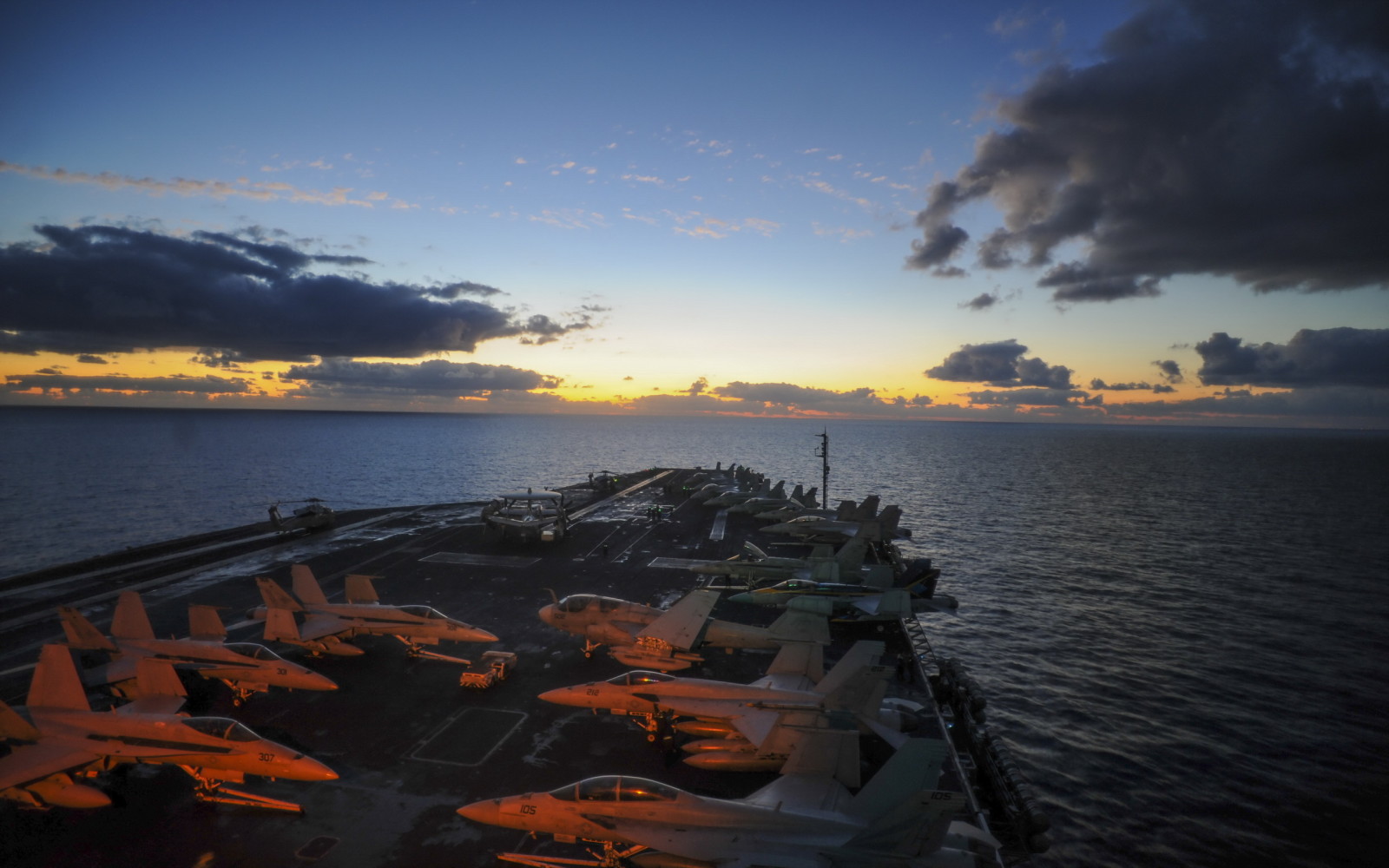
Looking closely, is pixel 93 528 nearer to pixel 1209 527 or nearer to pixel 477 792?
pixel 477 792

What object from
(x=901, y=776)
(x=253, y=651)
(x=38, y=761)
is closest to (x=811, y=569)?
(x=901, y=776)

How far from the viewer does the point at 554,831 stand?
14.6 metres

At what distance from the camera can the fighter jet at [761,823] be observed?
44.3 ft

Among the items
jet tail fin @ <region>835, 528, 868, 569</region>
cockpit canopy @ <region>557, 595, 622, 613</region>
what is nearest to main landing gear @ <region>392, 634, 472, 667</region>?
cockpit canopy @ <region>557, 595, 622, 613</region>

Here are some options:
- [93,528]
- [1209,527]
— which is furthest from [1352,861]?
[93,528]

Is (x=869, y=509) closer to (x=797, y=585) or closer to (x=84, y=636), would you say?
(x=797, y=585)

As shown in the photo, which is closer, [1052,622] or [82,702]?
[82,702]

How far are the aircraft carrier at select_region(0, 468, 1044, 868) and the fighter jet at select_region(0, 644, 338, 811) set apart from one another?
0.94 metres

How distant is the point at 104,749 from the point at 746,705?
19414 mm

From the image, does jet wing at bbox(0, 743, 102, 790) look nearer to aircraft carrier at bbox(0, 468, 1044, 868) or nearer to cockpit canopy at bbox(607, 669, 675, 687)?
aircraft carrier at bbox(0, 468, 1044, 868)

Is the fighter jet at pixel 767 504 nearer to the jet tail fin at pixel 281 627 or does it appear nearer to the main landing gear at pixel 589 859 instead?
the jet tail fin at pixel 281 627

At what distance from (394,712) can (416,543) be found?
31621mm

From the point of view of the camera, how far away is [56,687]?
1755 centimetres

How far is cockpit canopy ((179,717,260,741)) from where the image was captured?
1662cm
